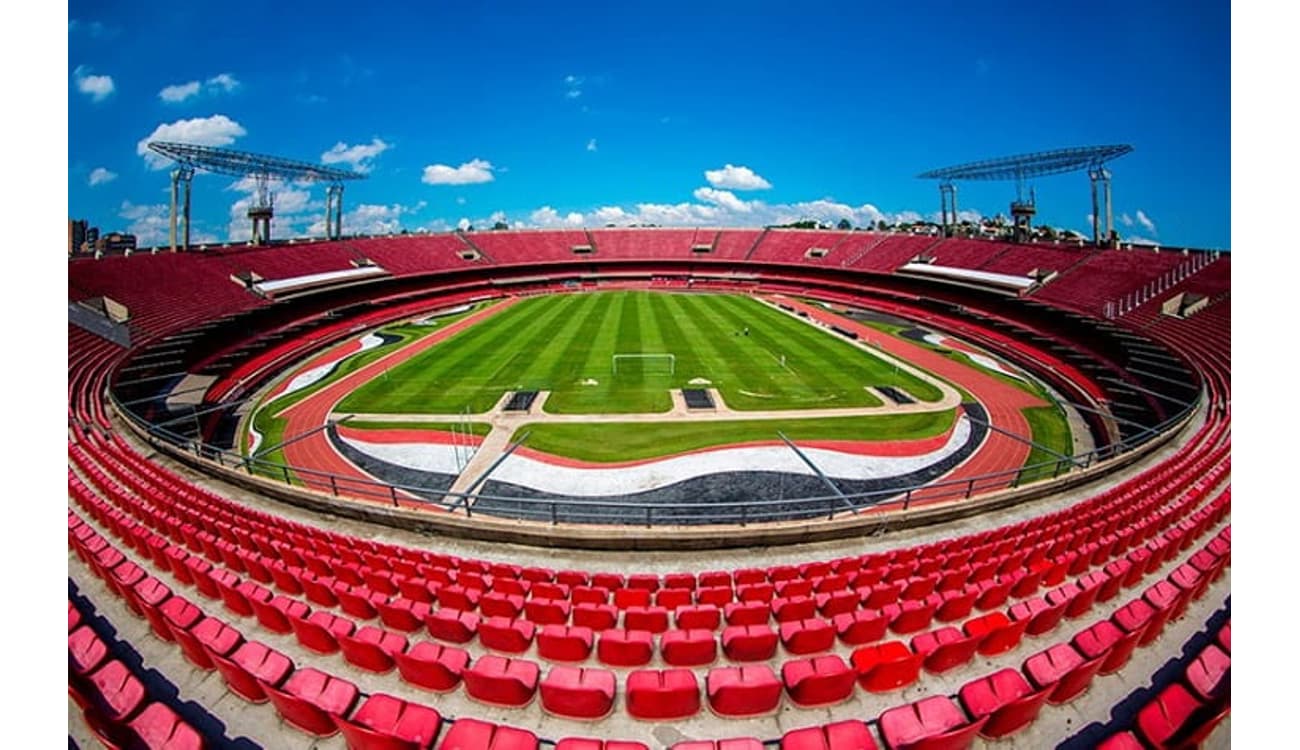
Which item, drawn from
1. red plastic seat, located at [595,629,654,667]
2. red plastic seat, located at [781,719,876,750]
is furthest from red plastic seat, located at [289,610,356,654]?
red plastic seat, located at [781,719,876,750]

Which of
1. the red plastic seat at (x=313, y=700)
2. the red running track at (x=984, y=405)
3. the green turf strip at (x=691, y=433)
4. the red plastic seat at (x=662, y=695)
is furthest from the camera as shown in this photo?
the green turf strip at (x=691, y=433)

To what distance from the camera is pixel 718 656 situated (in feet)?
27.2

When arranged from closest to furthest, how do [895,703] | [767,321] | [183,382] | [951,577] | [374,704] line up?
[374,704], [895,703], [951,577], [183,382], [767,321]

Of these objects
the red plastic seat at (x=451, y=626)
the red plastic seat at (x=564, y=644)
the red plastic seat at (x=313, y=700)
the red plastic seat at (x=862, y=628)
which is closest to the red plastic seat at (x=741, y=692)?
the red plastic seat at (x=862, y=628)

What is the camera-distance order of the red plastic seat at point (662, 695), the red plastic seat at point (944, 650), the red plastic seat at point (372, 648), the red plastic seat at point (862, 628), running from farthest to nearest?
the red plastic seat at point (862, 628) < the red plastic seat at point (372, 648) < the red plastic seat at point (944, 650) < the red plastic seat at point (662, 695)

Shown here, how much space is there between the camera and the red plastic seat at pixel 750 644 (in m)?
7.93

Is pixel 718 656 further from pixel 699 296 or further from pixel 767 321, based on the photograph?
pixel 699 296

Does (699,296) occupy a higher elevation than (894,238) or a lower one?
lower

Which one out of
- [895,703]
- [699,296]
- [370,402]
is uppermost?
[699,296]

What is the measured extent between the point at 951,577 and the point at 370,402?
28.2 meters

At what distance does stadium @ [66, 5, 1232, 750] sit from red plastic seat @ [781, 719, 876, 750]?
0.12ft

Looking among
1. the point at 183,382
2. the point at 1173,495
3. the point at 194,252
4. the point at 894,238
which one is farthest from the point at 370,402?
the point at 894,238

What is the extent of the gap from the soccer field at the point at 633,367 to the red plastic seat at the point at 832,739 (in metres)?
21.6

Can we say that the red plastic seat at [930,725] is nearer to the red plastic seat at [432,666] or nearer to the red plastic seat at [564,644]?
the red plastic seat at [564,644]
